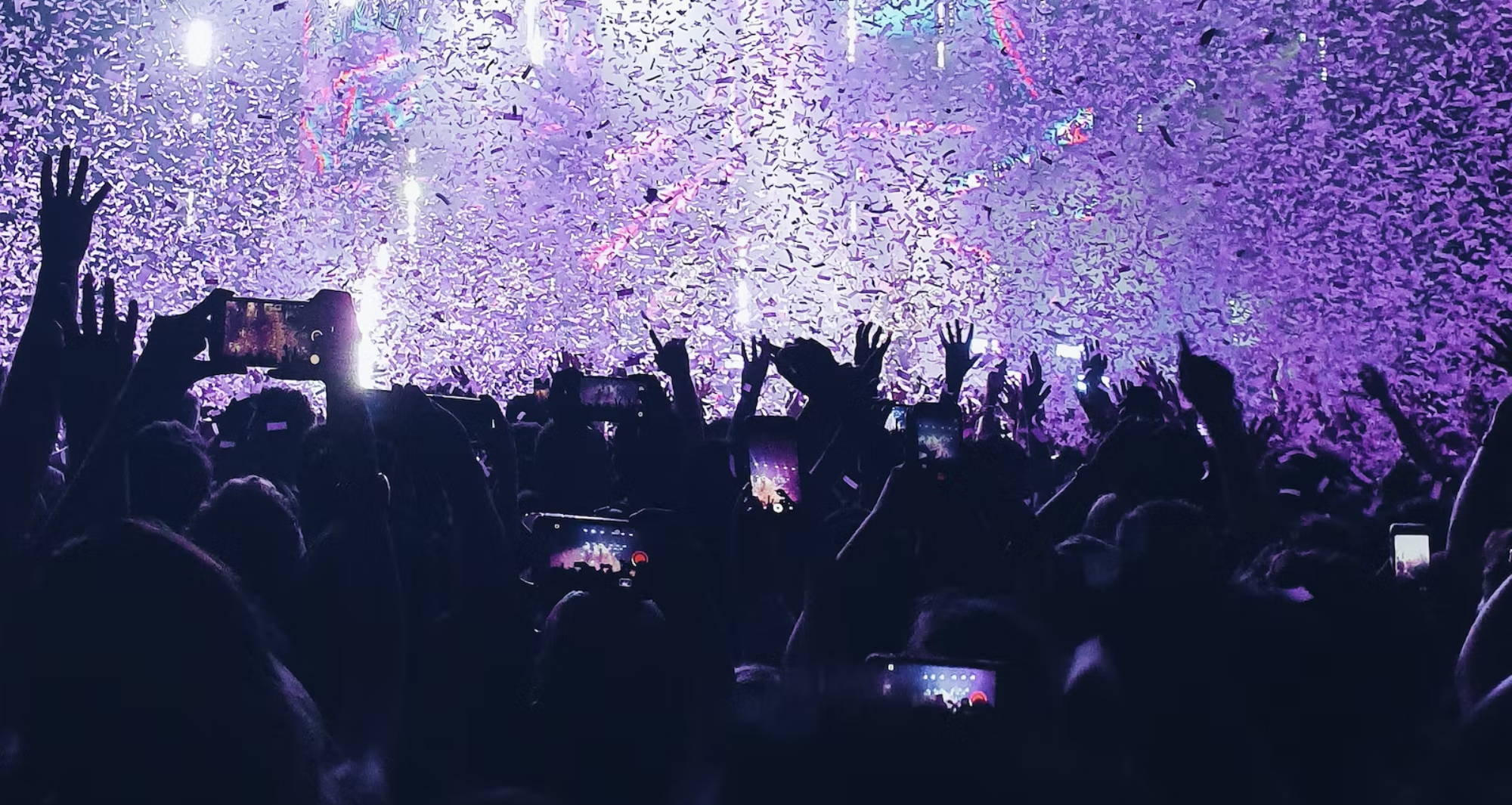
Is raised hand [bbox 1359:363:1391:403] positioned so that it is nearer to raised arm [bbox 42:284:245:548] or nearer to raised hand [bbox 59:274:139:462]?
raised arm [bbox 42:284:245:548]

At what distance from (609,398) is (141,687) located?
2966mm

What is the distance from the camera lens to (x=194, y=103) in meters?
18.1

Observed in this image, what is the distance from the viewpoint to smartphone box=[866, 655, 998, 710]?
1.96 metres

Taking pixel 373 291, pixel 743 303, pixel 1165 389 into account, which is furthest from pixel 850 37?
pixel 1165 389

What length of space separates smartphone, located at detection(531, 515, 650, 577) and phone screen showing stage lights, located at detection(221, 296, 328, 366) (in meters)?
0.94

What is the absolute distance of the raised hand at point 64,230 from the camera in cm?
267

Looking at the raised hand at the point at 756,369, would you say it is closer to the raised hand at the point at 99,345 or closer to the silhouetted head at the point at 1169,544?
the raised hand at the point at 99,345

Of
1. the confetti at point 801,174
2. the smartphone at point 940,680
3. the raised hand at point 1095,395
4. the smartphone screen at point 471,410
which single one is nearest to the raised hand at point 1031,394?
the raised hand at point 1095,395

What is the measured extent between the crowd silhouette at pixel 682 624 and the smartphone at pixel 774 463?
0.05 ft

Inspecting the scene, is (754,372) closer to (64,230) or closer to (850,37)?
(64,230)

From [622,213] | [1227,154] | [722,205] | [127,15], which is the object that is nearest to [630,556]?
[1227,154]

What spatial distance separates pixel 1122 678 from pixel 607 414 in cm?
253

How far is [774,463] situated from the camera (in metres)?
3.28

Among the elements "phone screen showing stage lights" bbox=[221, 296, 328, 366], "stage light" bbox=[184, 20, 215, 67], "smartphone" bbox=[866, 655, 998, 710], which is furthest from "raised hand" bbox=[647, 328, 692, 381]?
"stage light" bbox=[184, 20, 215, 67]
